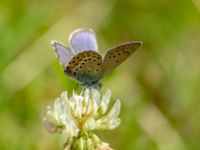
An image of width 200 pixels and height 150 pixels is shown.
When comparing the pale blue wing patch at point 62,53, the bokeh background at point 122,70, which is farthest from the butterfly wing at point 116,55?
A: the bokeh background at point 122,70

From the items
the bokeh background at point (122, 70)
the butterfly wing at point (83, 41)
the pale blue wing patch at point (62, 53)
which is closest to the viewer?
the pale blue wing patch at point (62, 53)

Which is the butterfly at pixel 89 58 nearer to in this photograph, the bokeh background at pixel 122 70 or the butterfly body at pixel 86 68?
the butterfly body at pixel 86 68

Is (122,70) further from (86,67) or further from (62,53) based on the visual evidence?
(62,53)

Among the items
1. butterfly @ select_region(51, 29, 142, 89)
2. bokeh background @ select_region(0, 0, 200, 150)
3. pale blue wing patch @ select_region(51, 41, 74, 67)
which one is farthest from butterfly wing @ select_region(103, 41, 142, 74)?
bokeh background @ select_region(0, 0, 200, 150)

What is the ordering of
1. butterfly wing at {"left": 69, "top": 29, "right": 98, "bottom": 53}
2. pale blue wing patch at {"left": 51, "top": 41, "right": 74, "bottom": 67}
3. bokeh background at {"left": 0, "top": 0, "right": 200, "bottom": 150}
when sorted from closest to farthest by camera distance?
pale blue wing patch at {"left": 51, "top": 41, "right": 74, "bottom": 67}, butterfly wing at {"left": 69, "top": 29, "right": 98, "bottom": 53}, bokeh background at {"left": 0, "top": 0, "right": 200, "bottom": 150}

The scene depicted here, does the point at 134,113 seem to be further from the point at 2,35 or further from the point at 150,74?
the point at 2,35

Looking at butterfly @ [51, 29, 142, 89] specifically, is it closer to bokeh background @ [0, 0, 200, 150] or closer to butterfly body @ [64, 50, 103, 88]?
butterfly body @ [64, 50, 103, 88]
